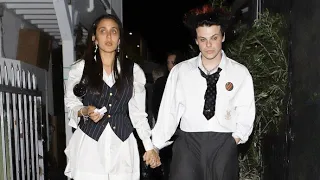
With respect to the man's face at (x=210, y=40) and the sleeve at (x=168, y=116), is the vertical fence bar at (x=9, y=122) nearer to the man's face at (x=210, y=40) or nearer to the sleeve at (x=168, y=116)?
the sleeve at (x=168, y=116)

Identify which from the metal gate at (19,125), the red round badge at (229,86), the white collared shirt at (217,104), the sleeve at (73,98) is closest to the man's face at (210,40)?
the white collared shirt at (217,104)

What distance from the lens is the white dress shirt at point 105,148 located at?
10.8 ft

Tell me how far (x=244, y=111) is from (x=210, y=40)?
633 millimetres

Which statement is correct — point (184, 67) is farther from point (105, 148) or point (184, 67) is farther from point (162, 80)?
point (162, 80)

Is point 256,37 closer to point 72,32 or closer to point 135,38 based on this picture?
point 72,32

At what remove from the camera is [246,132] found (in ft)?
11.1

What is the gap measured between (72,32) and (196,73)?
231cm

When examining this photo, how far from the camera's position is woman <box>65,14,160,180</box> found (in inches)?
130

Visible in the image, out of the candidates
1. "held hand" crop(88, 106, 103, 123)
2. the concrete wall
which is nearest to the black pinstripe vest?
"held hand" crop(88, 106, 103, 123)

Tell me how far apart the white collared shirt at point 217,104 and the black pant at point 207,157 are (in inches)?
2.7

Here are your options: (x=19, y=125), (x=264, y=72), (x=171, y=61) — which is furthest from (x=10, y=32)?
(x=264, y=72)

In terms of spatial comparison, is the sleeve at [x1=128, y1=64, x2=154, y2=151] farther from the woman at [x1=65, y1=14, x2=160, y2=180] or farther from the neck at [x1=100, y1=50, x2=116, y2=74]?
the neck at [x1=100, y1=50, x2=116, y2=74]

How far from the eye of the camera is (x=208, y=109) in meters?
3.33

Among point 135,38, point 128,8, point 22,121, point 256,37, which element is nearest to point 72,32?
point 22,121
